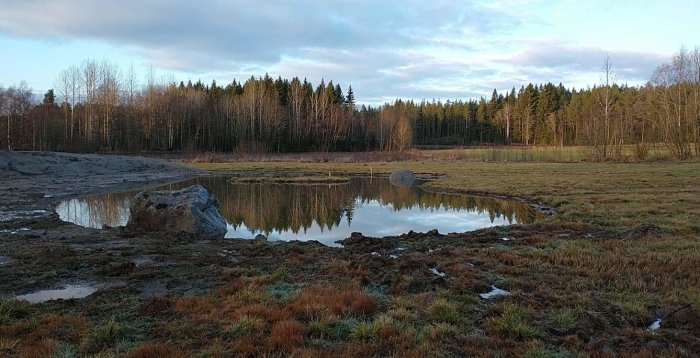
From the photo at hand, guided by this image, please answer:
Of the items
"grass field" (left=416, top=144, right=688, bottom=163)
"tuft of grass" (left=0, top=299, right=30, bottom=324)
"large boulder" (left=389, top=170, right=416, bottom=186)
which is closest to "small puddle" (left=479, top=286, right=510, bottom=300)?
"tuft of grass" (left=0, top=299, right=30, bottom=324)

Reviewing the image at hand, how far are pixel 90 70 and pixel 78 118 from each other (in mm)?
7871

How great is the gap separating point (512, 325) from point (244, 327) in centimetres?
323

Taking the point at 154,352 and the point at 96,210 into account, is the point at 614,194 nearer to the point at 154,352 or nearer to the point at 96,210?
the point at 154,352

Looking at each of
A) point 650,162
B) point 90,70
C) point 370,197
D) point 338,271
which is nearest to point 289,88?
point 90,70

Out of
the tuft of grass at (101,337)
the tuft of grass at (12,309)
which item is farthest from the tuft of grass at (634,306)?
the tuft of grass at (12,309)

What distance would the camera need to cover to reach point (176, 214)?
44.1 ft

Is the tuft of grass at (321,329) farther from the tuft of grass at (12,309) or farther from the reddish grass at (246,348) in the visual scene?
the tuft of grass at (12,309)

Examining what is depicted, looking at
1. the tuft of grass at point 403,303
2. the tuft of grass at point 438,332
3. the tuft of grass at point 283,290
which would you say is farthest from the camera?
the tuft of grass at point 283,290

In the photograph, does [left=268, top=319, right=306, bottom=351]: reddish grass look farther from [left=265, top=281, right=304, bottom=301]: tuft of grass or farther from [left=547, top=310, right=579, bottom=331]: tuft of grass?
[left=547, top=310, right=579, bottom=331]: tuft of grass

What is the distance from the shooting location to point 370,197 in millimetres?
25125

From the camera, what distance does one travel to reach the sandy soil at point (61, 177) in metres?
19.2

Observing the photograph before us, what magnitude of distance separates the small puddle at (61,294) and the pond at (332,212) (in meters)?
6.40

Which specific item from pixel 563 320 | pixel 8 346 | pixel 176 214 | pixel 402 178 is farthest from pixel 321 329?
pixel 402 178

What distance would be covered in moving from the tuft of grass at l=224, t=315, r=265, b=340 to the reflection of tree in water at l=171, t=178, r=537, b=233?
32.3 ft
